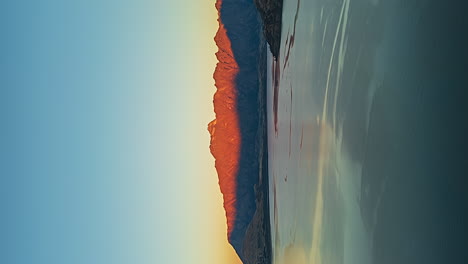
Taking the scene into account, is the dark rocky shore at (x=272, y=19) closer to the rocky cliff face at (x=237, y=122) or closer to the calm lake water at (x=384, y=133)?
the calm lake water at (x=384, y=133)

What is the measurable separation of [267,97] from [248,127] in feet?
7.46

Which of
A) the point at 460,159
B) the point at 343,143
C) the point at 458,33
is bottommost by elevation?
the point at 343,143

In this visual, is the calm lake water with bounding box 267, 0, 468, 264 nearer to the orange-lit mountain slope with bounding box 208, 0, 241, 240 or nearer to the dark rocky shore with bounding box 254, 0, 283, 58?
the dark rocky shore with bounding box 254, 0, 283, 58

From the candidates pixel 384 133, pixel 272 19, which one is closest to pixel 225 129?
pixel 272 19

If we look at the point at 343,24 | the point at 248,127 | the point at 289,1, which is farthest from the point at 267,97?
the point at 343,24

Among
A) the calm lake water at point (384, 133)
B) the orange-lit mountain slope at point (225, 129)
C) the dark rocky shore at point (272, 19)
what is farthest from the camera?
the orange-lit mountain slope at point (225, 129)

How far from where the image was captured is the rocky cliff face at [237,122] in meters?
10.4

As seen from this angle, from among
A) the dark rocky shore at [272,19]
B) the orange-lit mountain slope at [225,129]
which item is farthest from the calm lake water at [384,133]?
the orange-lit mountain slope at [225,129]

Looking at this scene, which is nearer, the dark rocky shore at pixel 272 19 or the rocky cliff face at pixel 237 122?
the dark rocky shore at pixel 272 19

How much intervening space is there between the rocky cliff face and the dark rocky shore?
154 inches

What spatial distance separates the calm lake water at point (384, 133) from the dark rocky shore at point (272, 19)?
1.85m

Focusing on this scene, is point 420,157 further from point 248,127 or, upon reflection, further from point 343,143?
point 248,127

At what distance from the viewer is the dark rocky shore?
6.03m

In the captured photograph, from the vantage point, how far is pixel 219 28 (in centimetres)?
1070
